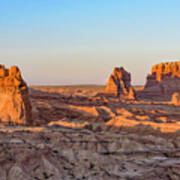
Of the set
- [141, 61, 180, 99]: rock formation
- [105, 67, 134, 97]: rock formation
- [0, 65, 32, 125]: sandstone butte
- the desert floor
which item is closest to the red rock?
[105, 67, 134, 97]: rock formation

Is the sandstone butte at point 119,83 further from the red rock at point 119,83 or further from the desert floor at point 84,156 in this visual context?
the desert floor at point 84,156

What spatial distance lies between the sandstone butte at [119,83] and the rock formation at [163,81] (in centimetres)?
714

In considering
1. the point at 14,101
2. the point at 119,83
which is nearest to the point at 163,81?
the point at 119,83

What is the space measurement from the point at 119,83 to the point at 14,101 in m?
79.1

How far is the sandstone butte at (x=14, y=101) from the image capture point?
88.3 feet

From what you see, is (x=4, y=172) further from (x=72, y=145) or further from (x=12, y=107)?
(x=12, y=107)

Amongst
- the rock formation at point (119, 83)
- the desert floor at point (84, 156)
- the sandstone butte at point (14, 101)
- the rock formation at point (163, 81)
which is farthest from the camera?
the rock formation at point (163, 81)

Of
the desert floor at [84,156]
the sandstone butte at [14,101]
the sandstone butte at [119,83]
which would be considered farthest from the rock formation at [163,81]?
the sandstone butte at [14,101]

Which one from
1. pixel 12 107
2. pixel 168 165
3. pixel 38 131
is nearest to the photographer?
pixel 168 165

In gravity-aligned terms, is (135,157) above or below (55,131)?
below

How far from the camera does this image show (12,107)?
26969 mm

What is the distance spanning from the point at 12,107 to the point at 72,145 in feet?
27.1

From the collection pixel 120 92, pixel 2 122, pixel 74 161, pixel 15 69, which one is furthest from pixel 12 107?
pixel 120 92

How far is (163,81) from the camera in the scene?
4456 inches
